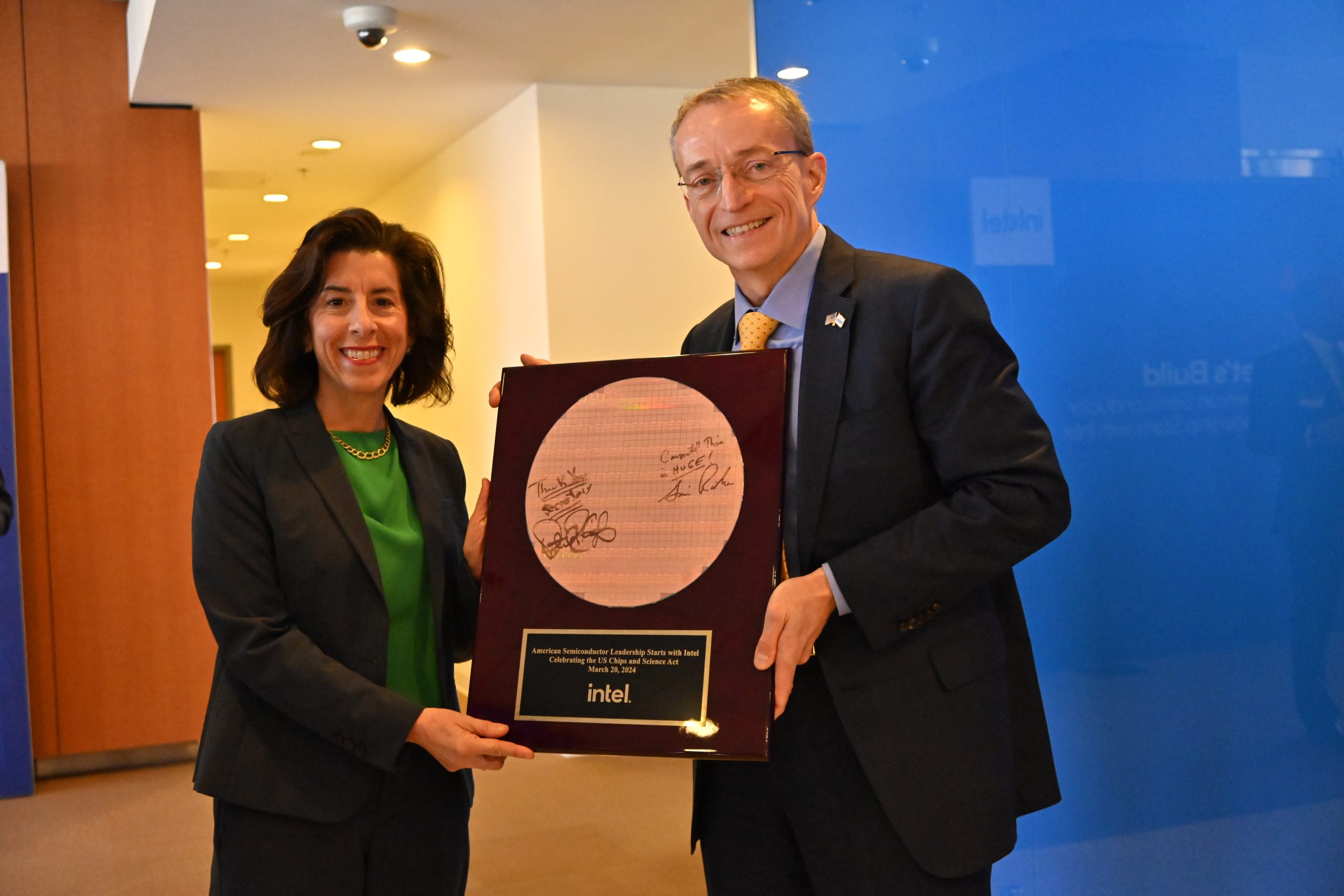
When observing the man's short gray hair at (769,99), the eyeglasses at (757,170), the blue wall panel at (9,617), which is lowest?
the blue wall panel at (9,617)

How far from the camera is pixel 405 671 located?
69.2 inches

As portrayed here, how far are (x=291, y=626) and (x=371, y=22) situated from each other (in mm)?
3264

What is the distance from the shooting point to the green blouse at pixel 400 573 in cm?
175

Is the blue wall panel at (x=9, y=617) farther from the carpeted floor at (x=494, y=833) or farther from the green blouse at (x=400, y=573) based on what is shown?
the green blouse at (x=400, y=573)

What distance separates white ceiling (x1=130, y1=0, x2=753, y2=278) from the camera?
439cm

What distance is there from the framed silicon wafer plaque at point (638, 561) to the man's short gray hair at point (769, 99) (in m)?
0.38

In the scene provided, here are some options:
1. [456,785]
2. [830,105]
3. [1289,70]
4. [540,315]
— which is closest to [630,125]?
[540,315]

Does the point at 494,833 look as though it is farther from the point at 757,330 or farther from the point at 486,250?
the point at 486,250

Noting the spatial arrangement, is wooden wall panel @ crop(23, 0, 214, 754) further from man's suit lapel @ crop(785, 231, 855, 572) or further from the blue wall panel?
man's suit lapel @ crop(785, 231, 855, 572)

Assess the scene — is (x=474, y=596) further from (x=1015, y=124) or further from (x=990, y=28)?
(x=990, y=28)

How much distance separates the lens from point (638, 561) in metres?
1.55

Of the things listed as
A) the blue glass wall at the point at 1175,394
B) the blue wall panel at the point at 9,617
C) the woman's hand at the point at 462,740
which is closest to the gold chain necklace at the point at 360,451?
the woman's hand at the point at 462,740

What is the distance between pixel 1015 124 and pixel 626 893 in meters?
2.57

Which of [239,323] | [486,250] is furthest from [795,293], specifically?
[239,323]
